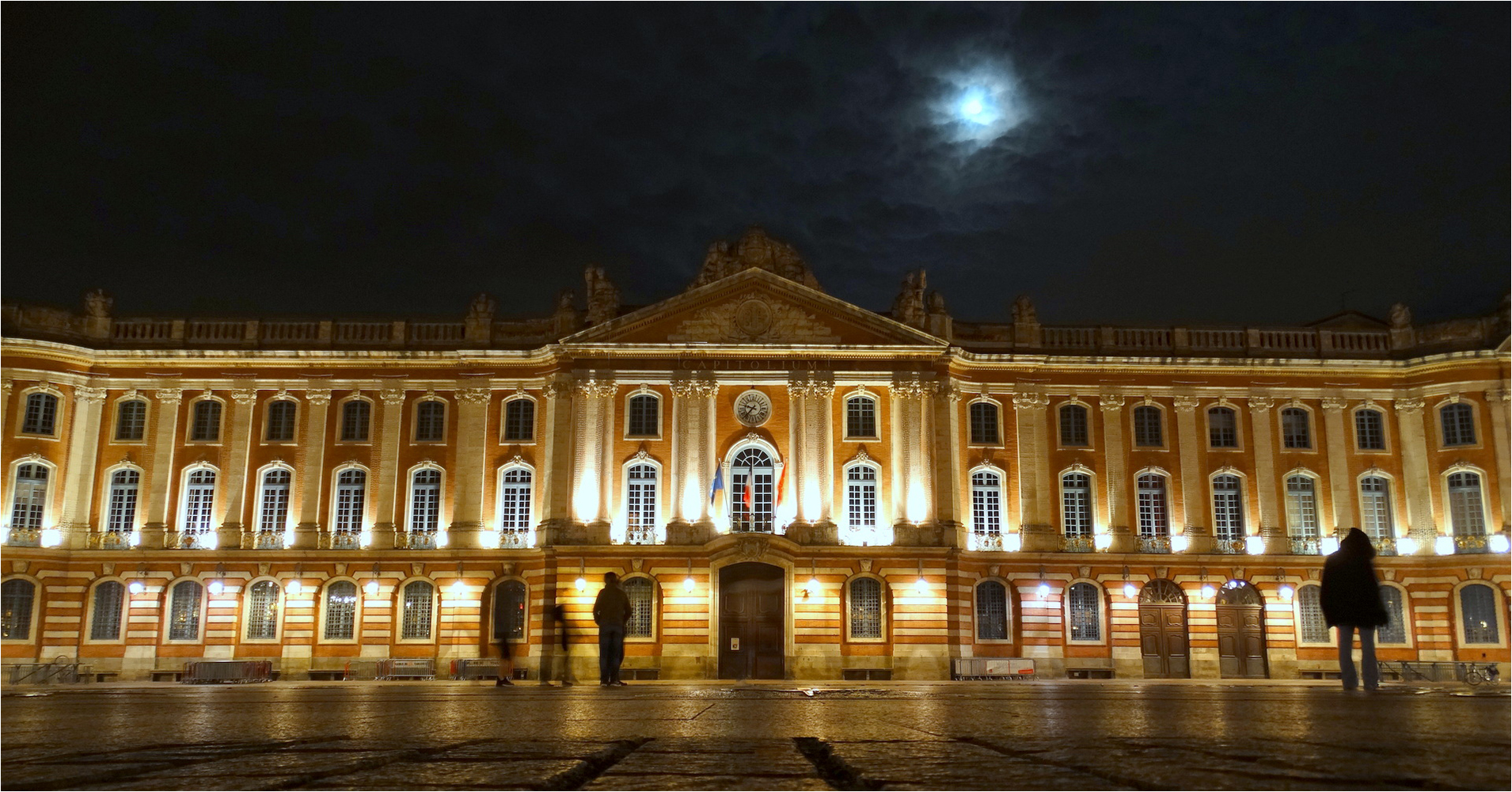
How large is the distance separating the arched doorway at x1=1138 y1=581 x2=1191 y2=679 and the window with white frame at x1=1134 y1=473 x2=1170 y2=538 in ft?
5.50

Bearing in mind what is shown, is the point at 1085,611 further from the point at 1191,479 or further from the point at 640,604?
the point at 640,604

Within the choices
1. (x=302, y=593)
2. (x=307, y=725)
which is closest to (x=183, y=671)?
(x=302, y=593)

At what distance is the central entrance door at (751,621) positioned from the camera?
121 feet

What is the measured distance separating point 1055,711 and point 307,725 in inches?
199

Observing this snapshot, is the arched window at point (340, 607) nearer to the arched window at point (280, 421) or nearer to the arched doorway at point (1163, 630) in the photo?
the arched window at point (280, 421)

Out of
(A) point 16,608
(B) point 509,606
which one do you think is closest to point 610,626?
(B) point 509,606

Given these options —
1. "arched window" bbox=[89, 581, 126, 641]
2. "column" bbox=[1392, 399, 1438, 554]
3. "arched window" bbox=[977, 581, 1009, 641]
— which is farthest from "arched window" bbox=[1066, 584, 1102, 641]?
"arched window" bbox=[89, 581, 126, 641]

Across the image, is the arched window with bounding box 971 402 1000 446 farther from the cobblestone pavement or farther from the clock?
the cobblestone pavement

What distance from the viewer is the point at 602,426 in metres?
38.3

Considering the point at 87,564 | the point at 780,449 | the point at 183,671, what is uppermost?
the point at 780,449

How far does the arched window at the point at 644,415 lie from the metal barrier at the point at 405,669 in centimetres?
924

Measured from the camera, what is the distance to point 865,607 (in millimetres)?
37281

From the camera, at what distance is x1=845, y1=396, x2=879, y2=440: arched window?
38531 mm

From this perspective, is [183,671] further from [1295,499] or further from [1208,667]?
[1295,499]
